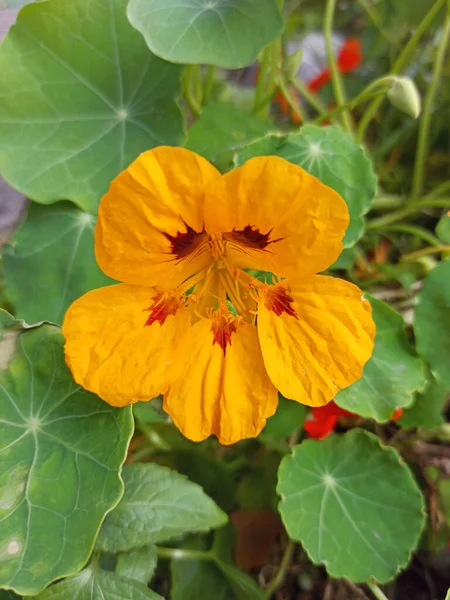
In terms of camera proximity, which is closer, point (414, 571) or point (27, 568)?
point (27, 568)

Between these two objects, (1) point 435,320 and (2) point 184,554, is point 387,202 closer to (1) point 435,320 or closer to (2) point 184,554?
(1) point 435,320

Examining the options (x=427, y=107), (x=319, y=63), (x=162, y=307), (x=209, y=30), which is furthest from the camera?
(x=319, y=63)

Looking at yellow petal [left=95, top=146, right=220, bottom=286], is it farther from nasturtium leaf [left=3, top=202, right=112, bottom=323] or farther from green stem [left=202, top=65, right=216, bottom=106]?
green stem [left=202, top=65, right=216, bottom=106]

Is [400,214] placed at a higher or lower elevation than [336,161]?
lower

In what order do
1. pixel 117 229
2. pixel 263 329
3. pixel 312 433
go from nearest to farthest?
pixel 117 229, pixel 263 329, pixel 312 433

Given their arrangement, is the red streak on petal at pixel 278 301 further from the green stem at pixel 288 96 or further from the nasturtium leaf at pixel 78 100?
the green stem at pixel 288 96

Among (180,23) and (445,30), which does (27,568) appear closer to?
(180,23)

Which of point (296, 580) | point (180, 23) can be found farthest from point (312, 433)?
point (180, 23)

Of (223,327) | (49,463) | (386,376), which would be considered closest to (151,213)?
(223,327)
